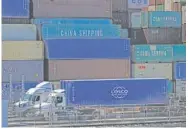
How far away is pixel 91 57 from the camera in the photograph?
1573 cm

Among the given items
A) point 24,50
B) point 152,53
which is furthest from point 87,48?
point 152,53

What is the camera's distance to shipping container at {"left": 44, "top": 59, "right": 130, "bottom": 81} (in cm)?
1525

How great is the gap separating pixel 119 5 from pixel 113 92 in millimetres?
7809

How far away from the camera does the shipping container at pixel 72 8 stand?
638 inches

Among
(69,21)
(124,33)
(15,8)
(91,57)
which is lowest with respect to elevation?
(91,57)

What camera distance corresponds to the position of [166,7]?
20.9 m

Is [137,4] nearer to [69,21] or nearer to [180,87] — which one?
[69,21]

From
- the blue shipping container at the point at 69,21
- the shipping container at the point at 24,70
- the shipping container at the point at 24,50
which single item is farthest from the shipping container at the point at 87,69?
the blue shipping container at the point at 69,21

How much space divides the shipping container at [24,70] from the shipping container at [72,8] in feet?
6.60

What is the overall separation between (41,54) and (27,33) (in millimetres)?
953

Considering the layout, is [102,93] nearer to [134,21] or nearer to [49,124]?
[49,124]

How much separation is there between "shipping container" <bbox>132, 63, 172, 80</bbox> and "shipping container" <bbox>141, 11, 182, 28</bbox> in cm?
169

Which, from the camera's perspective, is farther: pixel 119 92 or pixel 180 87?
pixel 180 87

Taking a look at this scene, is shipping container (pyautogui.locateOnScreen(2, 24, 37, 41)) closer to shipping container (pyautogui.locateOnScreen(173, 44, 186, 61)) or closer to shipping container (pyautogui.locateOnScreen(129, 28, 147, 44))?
shipping container (pyautogui.locateOnScreen(129, 28, 147, 44))
